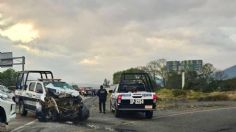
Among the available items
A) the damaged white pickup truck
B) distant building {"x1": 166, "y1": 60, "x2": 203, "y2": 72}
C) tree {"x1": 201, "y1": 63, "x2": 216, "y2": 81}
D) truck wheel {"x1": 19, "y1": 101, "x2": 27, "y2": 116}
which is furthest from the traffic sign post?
the damaged white pickup truck

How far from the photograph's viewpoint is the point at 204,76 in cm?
12050

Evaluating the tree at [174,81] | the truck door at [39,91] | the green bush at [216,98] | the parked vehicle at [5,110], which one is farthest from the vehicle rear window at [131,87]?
the tree at [174,81]

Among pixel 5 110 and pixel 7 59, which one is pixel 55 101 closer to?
pixel 5 110

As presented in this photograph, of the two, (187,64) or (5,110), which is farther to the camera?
(187,64)

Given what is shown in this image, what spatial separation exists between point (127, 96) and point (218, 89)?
56037 millimetres

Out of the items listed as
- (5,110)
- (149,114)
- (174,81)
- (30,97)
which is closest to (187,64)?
(174,81)

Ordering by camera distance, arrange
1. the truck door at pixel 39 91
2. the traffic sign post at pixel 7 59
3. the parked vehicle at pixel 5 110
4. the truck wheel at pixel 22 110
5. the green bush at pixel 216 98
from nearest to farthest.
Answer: the parked vehicle at pixel 5 110 → the truck door at pixel 39 91 → the truck wheel at pixel 22 110 → the green bush at pixel 216 98 → the traffic sign post at pixel 7 59

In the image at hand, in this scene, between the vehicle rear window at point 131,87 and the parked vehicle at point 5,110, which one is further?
the vehicle rear window at point 131,87

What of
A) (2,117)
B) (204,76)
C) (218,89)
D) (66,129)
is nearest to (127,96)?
(66,129)

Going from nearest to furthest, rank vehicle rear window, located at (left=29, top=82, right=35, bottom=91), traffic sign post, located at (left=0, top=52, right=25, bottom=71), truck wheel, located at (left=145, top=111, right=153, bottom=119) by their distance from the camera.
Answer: truck wheel, located at (left=145, top=111, right=153, bottom=119), vehicle rear window, located at (left=29, top=82, right=35, bottom=91), traffic sign post, located at (left=0, top=52, right=25, bottom=71)

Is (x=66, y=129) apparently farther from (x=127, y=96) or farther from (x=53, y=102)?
(x=127, y=96)

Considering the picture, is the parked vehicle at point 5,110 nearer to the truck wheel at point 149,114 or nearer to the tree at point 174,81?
the truck wheel at point 149,114

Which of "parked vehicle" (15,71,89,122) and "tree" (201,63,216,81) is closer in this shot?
"parked vehicle" (15,71,89,122)

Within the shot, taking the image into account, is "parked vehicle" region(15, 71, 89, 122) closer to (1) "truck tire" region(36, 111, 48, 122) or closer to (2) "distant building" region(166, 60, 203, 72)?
(1) "truck tire" region(36, 111, 48, 122)
